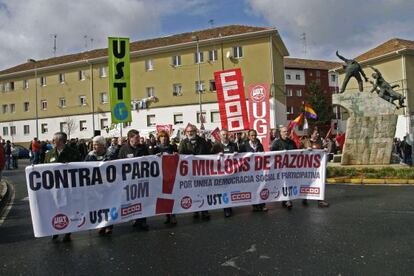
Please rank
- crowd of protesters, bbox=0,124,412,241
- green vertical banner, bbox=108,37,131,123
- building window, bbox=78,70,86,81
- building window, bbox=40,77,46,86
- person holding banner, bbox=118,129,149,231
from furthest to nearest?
1. building window, bbox=40,77,46,86
2. building window, bbox=78,70,86,81
3. green vertical banner, bbox=108,37,131,123
4. person holding banner, bbox=118,129,149,231
5. crowd of protesters, bbox=0,124,412,241

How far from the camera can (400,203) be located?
9.30 metres

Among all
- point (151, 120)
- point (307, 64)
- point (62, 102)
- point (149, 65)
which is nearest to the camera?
point (151, 120)

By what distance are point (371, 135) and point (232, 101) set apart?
617 cm

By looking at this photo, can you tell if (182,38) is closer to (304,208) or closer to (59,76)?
(59,76)

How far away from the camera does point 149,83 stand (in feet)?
171

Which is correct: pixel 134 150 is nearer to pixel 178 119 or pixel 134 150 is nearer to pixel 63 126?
pixel 178 119

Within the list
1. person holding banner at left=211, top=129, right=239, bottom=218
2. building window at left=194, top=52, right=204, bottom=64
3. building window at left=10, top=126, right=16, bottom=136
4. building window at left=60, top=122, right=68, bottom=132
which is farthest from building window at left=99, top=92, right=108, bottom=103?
person holding banner at left=211, top=129, right=239, bottom=218

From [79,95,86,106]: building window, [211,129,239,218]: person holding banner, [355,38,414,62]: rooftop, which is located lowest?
[211,129,239,218]: person holding banner

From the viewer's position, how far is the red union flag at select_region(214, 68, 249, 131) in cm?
1362

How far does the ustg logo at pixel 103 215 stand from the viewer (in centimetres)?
709

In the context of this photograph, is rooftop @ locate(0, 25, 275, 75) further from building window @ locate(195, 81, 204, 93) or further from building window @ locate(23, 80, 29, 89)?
building window @ locate(195, 81, 204, 93)

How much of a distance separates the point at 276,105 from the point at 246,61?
227 inches

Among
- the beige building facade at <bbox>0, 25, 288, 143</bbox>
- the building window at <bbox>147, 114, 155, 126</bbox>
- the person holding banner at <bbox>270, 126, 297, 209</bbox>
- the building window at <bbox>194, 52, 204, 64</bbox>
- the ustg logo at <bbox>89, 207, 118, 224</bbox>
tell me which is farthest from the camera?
the building window at <bbox>147, 114, 155, 126</bbox>

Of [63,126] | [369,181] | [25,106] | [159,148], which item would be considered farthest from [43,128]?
[159,148]
